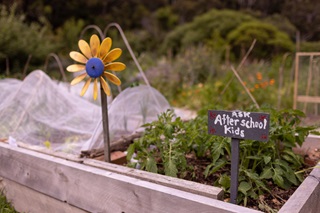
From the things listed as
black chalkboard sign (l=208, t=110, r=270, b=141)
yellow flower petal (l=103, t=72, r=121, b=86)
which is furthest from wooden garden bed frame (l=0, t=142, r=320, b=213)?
yellow flower petal (l=103, t=72, r=121, b=86)

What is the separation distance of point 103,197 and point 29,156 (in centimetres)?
70

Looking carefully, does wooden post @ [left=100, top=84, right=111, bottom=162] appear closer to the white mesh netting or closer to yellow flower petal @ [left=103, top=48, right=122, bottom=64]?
yellow flower petal @ [left=103, top=48, right=122, bottom=64]

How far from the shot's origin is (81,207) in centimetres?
180

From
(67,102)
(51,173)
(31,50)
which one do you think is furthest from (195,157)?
(31,50)

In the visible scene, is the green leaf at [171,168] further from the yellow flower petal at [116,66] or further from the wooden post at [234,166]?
the yellow flower petal at [116,66]

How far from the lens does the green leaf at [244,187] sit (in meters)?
1.58

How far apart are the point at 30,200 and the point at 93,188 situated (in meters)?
0.72

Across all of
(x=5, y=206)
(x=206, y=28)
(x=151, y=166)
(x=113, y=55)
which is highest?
(x=206, y=28)

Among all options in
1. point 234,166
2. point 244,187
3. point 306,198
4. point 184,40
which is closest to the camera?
point 306,198

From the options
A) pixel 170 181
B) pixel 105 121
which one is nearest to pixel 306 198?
pixel 170 181

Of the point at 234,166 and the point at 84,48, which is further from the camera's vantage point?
the point at 84,48

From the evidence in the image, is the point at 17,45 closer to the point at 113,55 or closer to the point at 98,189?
the point at 113,55

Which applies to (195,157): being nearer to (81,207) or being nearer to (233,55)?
(81,207)

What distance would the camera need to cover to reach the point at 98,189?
1.70m
